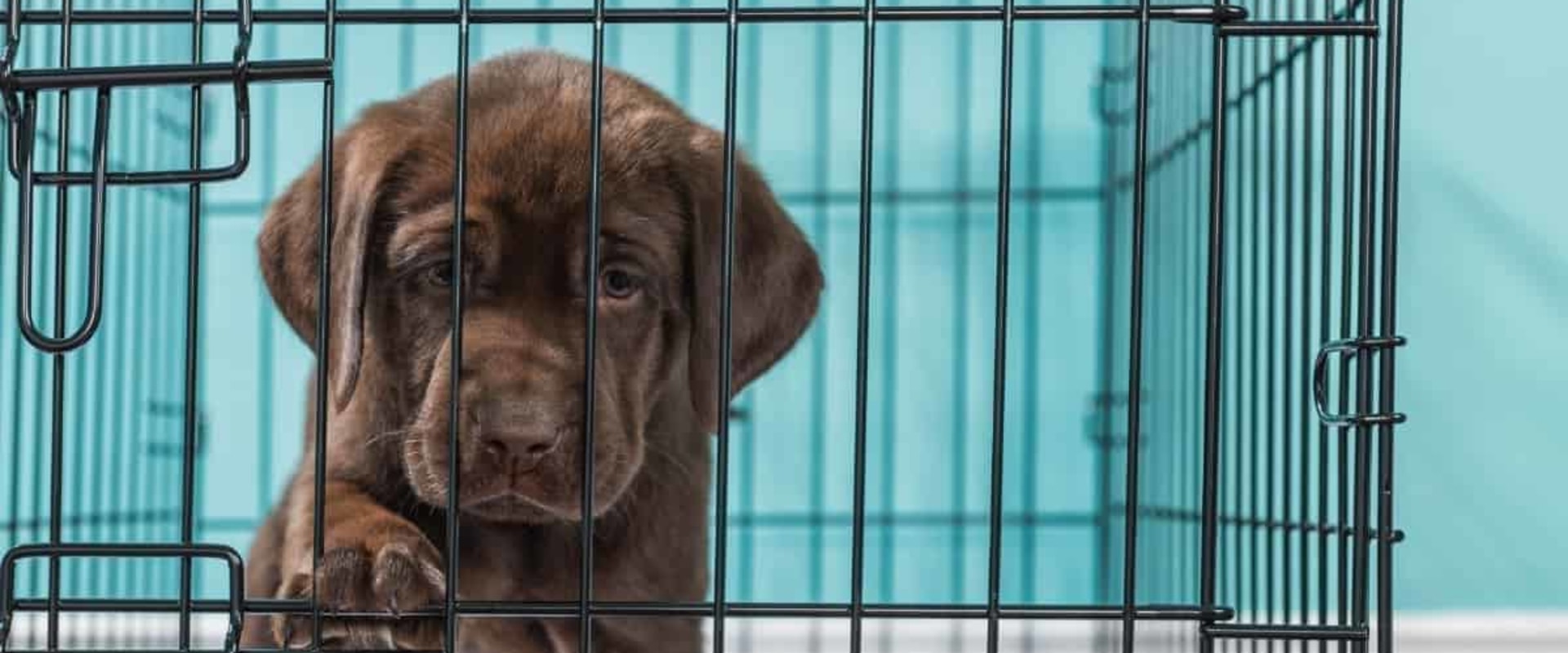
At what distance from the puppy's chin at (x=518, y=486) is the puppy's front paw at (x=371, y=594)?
7 centimetres

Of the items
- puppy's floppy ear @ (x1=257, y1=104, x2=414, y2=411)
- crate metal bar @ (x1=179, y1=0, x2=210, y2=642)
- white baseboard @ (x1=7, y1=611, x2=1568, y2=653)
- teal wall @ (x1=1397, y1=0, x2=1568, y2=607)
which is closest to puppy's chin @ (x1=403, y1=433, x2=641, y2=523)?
puppy's floppy ear @ (x1=257, y1=104, x2=414, y2=411)

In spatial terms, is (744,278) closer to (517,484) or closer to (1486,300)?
(517,484)

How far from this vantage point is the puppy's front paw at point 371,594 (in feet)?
5.69

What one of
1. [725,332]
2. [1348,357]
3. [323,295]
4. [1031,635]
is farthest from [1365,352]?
[1031,635]

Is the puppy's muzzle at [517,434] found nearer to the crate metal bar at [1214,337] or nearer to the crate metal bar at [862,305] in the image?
the crate metal bar at [862,305]

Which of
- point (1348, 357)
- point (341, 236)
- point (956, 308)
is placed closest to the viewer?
point (1348, 357)

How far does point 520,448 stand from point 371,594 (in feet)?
0.66

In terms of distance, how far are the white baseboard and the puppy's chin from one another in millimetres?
1481

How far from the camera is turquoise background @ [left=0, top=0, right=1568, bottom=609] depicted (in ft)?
13.6

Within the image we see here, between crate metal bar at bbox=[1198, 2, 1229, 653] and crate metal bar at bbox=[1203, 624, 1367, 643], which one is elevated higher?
crate metal bar at bbox=[1198, 2, 1229, 653]

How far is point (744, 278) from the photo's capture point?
2.26 metres

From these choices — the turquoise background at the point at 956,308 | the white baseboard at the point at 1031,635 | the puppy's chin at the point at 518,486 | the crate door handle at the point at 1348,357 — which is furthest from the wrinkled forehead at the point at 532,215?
the turquoise background at the point at 956,308

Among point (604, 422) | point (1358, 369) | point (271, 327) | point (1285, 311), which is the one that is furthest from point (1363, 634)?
point (271, 327)

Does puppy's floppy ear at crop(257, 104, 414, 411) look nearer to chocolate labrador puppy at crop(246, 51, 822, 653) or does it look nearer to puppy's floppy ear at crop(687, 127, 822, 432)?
chocolate labrador puppy at crop(246, 51, 822, 653)
